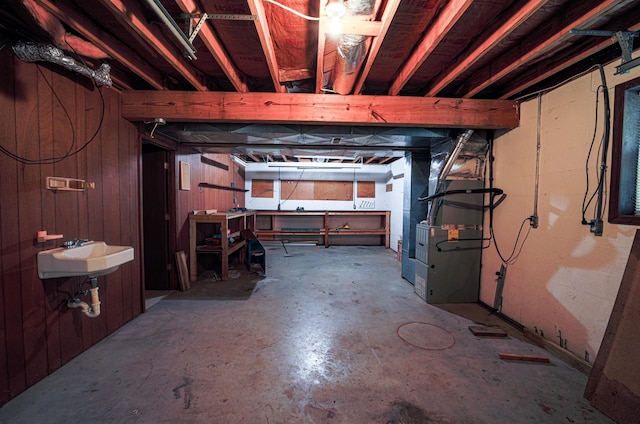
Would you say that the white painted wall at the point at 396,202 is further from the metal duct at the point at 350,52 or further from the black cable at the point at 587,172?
the metal duct at the point at 350,52

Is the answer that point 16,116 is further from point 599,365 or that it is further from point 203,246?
point 599,365

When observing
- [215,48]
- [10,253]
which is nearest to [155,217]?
[10,253]

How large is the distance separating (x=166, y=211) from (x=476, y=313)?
3.88 metres

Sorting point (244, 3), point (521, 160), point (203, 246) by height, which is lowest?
point (203, 246)

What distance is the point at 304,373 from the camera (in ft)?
5.45

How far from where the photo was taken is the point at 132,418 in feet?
4.29

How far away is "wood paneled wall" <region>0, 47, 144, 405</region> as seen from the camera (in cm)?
140

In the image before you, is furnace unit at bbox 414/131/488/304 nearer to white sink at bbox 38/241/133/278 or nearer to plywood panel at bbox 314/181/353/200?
white sink at bbox 38/241/133/278

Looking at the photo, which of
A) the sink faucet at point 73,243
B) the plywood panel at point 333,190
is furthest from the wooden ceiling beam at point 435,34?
the plywood panel at point 333,190

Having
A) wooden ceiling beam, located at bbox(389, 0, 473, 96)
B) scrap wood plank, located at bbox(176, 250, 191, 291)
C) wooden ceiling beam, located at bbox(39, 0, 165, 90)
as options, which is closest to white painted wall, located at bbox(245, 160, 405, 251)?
scrap wood plank, located at bbox(176, 250, 191, 291)

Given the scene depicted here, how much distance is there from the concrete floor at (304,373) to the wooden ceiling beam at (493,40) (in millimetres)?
2155

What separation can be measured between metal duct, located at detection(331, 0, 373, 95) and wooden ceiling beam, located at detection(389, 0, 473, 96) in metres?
0.37

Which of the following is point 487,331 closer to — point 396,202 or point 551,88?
point 551,88

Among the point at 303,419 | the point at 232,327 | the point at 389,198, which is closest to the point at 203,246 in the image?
the point at 232,327
